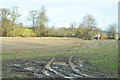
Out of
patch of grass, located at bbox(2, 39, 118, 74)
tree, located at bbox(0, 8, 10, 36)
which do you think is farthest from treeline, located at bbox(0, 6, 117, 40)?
patch of grass, located at bbox(2, 39, 118, 74)

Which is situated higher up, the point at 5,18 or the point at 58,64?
the point at 5,18

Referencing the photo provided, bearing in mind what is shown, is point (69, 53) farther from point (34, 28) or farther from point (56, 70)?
point (34, 28)

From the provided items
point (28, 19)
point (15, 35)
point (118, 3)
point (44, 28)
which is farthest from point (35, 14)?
point (118, 3)

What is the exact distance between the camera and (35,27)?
30156 mm

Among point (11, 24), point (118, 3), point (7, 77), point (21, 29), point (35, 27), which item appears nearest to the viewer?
point (7, 77)

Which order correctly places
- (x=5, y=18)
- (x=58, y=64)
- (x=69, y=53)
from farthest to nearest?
1. (x=5, y=18)
2. (x=69, y=53)
3. (x=58, y=64)

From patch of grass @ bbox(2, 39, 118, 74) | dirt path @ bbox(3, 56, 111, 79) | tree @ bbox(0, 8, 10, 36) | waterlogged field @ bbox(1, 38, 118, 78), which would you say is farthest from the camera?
tree @ bbox(0, 8, 10, 36)

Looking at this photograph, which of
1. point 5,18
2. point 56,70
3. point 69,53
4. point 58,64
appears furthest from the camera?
point 5,18

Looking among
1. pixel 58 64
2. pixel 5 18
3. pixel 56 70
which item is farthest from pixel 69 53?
pixel 5 18

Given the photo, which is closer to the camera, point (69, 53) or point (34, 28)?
point (69, 53)

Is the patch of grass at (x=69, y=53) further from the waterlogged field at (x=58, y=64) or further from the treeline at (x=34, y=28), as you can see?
the treeline at (x=34, y=28)

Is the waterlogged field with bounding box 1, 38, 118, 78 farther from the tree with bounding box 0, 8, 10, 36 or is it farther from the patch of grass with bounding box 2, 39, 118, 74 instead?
the tree with bounding box 0, 8, 10, 36

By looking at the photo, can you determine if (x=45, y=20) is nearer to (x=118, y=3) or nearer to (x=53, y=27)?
(x=53, y=27)

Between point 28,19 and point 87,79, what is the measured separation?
2688cm
